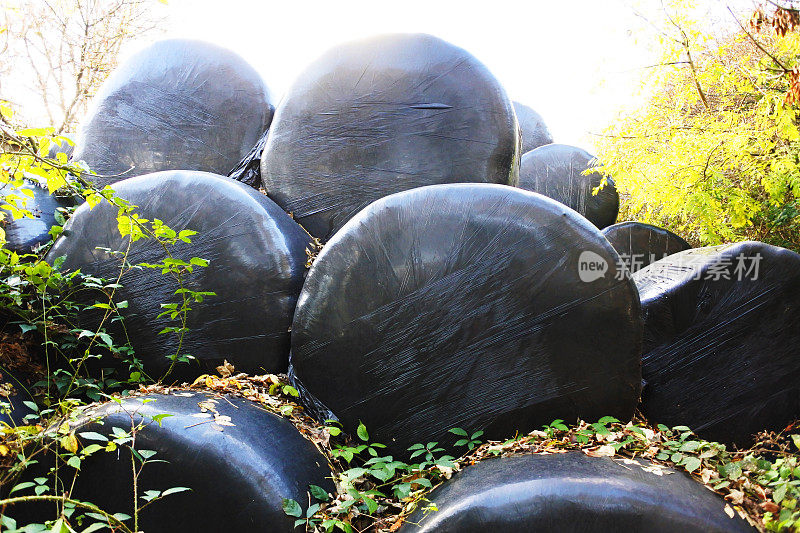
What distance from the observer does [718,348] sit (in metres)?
2.93

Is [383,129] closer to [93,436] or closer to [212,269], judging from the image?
[212,269]

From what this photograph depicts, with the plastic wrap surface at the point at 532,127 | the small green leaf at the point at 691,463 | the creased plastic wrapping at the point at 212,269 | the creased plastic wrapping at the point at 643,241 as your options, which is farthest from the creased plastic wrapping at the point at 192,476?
the plastic wrap surface at the point at 532,127

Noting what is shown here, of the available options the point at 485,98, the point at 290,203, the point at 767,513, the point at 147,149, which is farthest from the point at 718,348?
the point at 147,149

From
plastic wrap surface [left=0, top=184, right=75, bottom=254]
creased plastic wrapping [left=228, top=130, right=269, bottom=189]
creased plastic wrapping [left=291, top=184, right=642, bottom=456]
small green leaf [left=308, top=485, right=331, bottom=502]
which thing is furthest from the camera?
creased plastic wrapping [left=228, top=130, right=269, bottom=189]

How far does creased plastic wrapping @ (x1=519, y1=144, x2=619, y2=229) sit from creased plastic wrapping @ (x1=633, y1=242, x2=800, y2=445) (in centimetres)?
320

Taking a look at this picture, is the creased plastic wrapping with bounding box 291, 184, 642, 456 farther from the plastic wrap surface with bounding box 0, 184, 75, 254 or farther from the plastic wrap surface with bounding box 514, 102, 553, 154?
the plastic wrap surface with bounding box 514, 102, 553, 154

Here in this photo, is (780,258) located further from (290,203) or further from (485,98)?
(290,203)

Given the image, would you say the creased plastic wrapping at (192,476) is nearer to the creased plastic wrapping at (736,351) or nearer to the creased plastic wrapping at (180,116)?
the creased plastic wrapping at (736,351)

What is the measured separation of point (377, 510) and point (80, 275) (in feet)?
6.50

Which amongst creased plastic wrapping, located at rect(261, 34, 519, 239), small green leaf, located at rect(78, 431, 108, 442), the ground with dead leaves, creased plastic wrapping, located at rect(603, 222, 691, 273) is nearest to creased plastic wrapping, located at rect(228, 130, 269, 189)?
creased plastic wrapping, located at rect(261, 34, 519, 239)

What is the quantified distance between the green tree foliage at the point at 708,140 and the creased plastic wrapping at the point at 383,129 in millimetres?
2855

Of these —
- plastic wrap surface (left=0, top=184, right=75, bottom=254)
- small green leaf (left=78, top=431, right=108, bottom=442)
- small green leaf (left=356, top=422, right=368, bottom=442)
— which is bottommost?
small green leaf (left=356, top=422, right=368, bottom=442)

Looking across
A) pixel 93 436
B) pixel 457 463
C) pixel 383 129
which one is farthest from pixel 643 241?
pixel 93 436

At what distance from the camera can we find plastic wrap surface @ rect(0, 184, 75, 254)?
3490 mm
